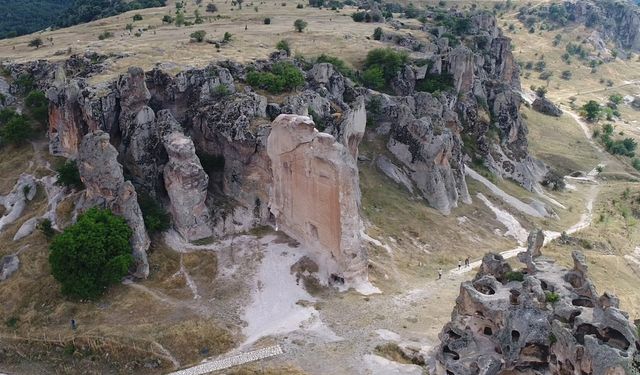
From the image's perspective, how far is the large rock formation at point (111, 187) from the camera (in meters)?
41.4

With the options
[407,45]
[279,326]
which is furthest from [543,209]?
[279,326]

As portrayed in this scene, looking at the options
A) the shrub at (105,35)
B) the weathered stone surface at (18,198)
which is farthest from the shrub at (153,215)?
the shrub at (105,35)

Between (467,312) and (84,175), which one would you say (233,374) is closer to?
(467,312)

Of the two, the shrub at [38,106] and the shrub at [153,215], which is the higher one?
the shrub at [38,106]

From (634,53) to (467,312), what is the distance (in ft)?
641

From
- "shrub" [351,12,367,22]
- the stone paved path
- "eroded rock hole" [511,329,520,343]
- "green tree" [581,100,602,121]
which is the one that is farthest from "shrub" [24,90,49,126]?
"green tree" [581,100,602,121]

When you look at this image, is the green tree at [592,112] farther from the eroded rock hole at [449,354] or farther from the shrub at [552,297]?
the eroded rock hole at [449,354]

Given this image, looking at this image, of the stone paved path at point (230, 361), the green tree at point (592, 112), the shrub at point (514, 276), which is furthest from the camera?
the green tree at point (592, 112)

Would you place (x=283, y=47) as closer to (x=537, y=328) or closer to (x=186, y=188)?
(x=186, y=188)

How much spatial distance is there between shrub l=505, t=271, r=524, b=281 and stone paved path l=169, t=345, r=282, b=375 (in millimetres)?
14493

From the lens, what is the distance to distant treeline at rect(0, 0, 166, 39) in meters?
129

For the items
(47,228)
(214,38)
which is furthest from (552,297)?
(214,38)

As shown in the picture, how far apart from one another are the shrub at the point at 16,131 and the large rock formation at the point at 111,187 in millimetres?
19149

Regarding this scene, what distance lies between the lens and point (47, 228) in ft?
143
